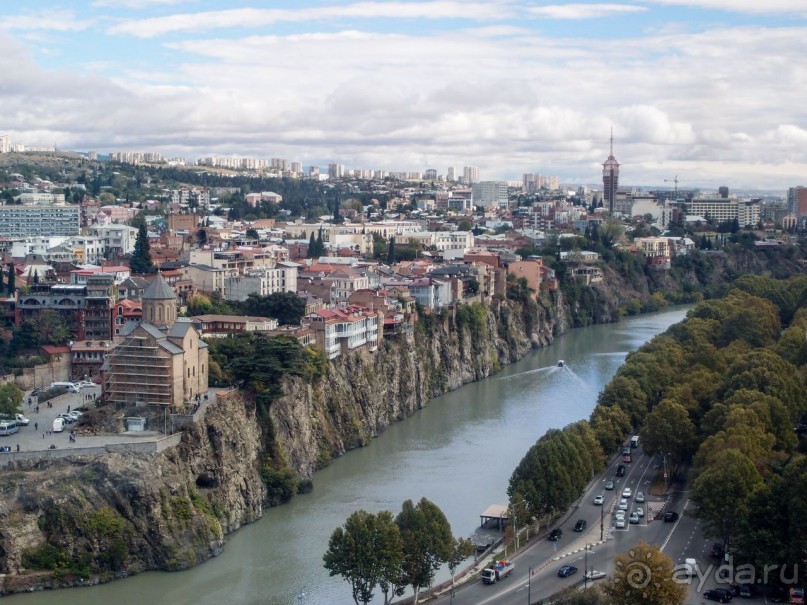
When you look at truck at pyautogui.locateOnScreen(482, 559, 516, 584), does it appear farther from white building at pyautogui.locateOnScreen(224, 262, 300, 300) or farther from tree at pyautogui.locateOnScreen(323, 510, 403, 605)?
white building at pyautogui.locateOnScreen(224, 262, 300, 300)

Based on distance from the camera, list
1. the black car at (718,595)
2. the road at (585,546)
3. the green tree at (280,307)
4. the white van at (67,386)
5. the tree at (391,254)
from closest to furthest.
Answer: the black car at (718,595) → the road at (585,546) → the white van at (67,386) → the green tree at (280,307) → the tree at (391,254)

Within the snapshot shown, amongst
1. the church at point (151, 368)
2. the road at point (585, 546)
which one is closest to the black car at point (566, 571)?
the road at point (585, 546)

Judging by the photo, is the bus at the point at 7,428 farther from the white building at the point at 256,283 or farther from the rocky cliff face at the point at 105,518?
the white building at the point at 256,283

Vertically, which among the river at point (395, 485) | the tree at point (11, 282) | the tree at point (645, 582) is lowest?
the river at point (395, 485)

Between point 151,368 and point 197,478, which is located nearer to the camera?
point 197,478

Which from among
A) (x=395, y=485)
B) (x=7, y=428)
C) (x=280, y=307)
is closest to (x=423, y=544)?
(x=395, y=485)

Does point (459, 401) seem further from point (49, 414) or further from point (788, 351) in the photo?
point (49, 414)

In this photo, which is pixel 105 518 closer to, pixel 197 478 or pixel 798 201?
pixel 197 478
